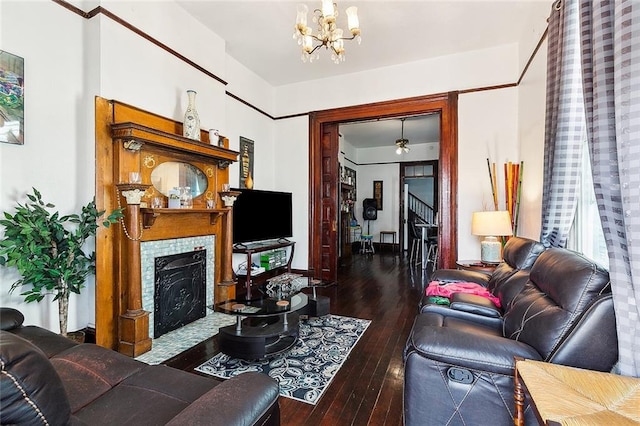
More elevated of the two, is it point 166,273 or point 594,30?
point 594,30

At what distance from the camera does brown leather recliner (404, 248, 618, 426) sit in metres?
1.20

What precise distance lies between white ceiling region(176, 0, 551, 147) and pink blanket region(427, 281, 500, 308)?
2631mm

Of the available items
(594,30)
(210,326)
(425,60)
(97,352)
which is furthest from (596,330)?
(425,60)

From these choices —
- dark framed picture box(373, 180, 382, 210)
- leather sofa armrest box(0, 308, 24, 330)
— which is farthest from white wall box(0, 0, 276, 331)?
dark framed picture box(373, 180, 382, 210)

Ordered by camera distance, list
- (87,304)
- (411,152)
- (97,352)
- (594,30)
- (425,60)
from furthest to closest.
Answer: (411,152), (425,60), (87,304), (97,352), (594,30)

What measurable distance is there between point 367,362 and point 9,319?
2.34 meters

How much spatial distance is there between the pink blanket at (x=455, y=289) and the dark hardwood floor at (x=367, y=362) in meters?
0.62

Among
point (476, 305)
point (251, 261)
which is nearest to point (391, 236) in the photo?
point (251, 261)

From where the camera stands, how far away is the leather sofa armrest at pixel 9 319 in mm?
1617

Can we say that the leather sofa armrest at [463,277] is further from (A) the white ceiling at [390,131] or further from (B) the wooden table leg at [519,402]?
(A) the white ceiling at [390,131]

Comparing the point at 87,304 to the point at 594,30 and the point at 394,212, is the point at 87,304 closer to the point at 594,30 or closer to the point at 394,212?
the point at 594,30

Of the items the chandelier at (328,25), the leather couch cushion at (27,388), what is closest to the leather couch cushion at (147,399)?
the leather couch cushion at (27,388)

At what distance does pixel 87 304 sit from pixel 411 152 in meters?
8.47

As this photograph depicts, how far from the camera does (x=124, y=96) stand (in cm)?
279
